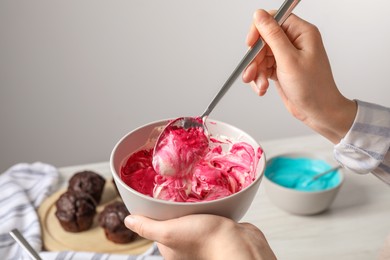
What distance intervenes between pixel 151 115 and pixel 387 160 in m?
0.95

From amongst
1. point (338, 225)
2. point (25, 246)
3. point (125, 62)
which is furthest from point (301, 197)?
point (125, 62)

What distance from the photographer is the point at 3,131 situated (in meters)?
1.64

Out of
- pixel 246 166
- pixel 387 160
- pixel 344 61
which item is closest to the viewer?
pixel 246 166

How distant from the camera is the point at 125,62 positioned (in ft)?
5.18

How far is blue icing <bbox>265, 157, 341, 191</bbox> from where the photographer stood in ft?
3.91

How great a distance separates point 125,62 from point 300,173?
0.70m

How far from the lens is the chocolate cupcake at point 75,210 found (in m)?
1.08

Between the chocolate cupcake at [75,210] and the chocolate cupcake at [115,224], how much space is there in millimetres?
34

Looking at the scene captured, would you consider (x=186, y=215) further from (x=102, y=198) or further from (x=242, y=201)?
(x=102, y=198)

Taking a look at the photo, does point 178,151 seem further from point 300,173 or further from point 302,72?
point 300,173

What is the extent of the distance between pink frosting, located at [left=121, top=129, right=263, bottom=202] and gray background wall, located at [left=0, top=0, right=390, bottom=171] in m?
0.86

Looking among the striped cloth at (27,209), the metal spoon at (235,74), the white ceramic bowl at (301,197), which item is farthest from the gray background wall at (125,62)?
the metal spoon at (235,74)

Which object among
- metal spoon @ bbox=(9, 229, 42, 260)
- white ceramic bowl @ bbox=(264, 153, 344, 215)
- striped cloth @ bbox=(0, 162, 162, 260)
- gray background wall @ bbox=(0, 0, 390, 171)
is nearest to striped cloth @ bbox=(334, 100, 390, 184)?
white ceramic bowl @ bbox=(264, 153, 344, 215)

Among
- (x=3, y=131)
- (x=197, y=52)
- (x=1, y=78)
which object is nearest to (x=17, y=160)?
(x=3, y=131)
